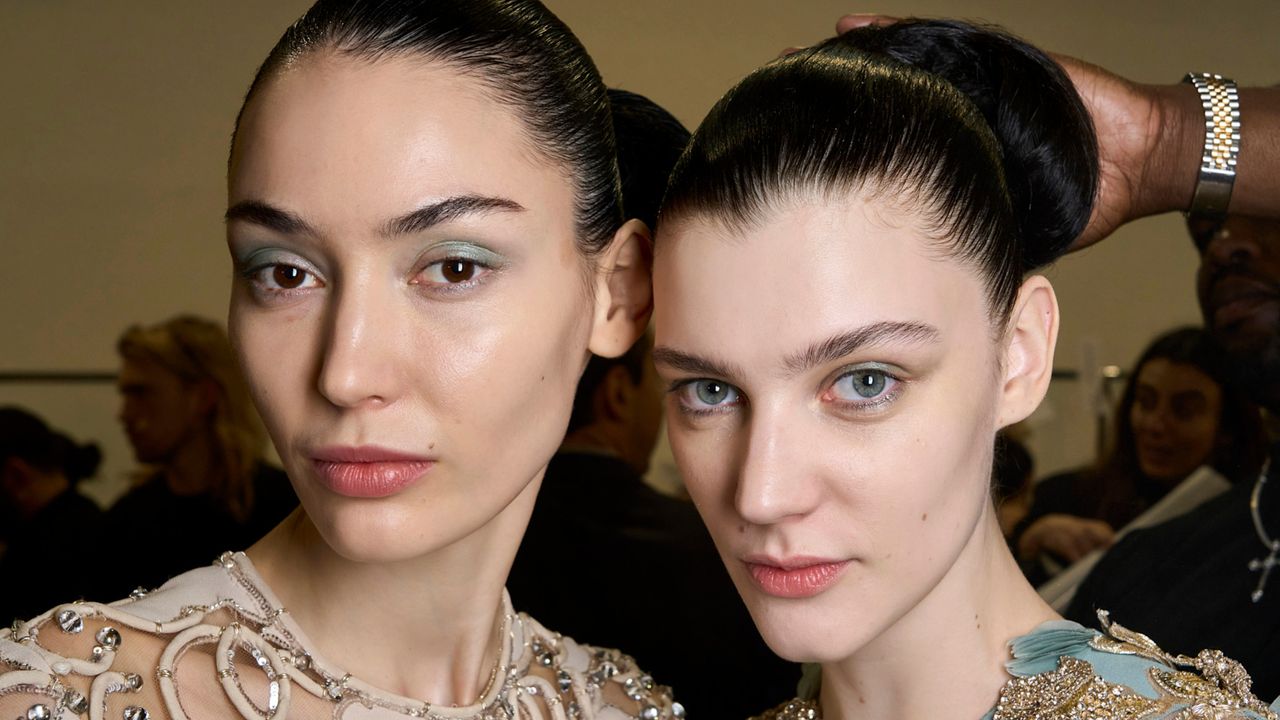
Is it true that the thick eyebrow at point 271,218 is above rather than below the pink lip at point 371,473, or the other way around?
above

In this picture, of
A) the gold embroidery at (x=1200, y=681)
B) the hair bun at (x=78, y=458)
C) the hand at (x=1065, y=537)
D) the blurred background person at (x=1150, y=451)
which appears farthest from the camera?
the hair bun at (x=78, y=458)

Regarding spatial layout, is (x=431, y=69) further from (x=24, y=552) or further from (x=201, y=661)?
(x=24, y=552)

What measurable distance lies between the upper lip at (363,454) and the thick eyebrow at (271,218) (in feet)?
0.81

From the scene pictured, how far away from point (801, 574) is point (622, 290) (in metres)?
0.48

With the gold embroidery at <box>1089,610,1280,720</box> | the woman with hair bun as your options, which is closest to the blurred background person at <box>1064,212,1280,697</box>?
the gold embroidery at <box>1089,610,1280,720</box>

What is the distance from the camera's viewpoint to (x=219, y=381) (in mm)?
4070

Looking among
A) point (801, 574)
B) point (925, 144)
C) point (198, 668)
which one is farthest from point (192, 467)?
point (925, 144)

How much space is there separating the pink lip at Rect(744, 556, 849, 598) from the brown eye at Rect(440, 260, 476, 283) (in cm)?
47

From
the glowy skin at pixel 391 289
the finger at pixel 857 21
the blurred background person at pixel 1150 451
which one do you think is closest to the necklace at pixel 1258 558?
the blurred background person at pixel 1150 451

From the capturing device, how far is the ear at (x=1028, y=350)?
1.68m

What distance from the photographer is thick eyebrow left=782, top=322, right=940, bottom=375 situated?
5.04 ft

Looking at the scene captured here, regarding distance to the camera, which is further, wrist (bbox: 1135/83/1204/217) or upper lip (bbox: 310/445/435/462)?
wrist (bbox: 1135/83/1204/217)

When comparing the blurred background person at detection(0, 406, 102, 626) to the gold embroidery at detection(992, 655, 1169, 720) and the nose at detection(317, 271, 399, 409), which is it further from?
the gold embroidery at detection(992, 655, 1169, 720)

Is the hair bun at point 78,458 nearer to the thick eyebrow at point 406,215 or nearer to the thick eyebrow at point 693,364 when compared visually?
the thick eyebrow at point 406,215
